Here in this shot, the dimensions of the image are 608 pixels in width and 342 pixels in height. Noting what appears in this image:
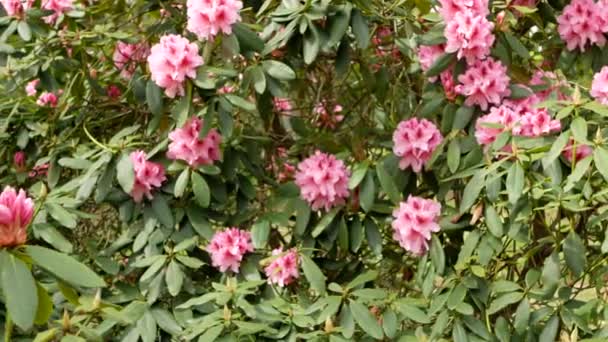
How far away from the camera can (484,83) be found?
202 cm

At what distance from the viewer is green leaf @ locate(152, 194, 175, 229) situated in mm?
2107

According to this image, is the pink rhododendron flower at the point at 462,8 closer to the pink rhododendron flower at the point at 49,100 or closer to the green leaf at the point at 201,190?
the green leaf at the point at 201,190

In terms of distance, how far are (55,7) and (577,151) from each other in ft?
4.30

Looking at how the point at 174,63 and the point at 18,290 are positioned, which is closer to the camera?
the point at 18,290

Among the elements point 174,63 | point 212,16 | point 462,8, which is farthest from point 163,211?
point 462,8

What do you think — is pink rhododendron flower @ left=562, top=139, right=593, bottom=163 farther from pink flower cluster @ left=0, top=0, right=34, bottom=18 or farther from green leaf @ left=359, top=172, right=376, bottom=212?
pink flower cluster @ left=0, top=0, right=34, bottom=18

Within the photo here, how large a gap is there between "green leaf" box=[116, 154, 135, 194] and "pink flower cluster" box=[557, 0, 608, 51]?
1.02 meters

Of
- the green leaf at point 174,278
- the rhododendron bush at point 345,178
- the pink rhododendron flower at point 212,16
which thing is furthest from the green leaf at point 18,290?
the pink rhododendron flower at point 212,16

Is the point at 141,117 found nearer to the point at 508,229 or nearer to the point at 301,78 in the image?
the point at 301,78

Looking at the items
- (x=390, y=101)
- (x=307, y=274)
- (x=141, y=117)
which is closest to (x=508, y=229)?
(x=307, y=274)

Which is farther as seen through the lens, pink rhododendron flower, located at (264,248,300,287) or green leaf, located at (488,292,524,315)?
pink rhododendron flower, located at (264,248,300,287)

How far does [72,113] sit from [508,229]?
1190 mm

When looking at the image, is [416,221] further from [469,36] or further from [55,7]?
[55,7]

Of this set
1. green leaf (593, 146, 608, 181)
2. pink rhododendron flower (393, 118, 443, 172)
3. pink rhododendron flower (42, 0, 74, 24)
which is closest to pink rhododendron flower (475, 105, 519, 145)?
pink rhododendron flower (393, 118, 443, 172)
